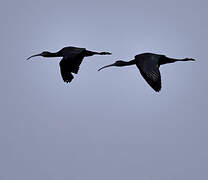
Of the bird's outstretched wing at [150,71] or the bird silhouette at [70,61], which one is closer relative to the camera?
the bird's outstretched wing at [150,71]

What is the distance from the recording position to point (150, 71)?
2984 centimetres

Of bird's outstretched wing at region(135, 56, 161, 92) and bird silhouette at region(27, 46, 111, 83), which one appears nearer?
bird's outstretched wing at region(135, 56, 161, 92)

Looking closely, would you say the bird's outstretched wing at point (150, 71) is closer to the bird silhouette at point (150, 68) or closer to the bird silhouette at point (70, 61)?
the bird silhouette at point (150, 68)

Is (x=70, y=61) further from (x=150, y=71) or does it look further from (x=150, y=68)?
(x=150, y=71)

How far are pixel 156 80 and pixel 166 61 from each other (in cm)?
550

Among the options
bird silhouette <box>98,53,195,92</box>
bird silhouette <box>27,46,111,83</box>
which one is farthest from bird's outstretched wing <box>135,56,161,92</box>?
bird silhouette <box>27,46,111,83</box>

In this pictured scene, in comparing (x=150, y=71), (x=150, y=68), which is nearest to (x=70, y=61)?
(x=150, y=68)

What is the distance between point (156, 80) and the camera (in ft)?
96.0

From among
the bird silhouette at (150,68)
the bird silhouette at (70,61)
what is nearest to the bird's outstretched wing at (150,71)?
the bird silhouette at (150,68)

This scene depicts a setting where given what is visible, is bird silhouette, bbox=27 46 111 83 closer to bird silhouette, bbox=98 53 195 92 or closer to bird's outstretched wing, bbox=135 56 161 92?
bird silhouette, bbox=98 53 195 92

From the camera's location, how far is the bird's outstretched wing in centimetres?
2925

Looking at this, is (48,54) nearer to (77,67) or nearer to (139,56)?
(77,67)

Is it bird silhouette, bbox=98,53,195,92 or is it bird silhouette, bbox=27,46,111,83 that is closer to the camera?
bird silhouette, bbox=98,53,195,92

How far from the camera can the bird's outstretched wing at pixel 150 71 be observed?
29250 mm
